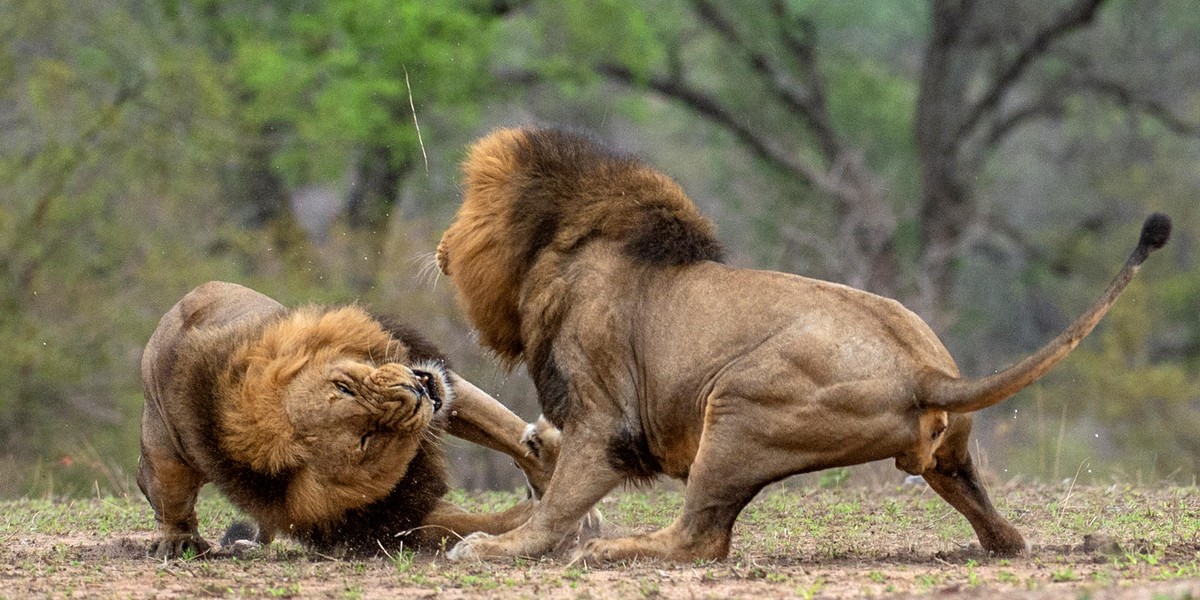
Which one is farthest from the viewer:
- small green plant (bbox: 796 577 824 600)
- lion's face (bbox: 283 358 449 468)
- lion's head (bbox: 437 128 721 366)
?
lion's head (bbox: 437 128 721 366)

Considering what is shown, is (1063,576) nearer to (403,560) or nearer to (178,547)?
(403,560)

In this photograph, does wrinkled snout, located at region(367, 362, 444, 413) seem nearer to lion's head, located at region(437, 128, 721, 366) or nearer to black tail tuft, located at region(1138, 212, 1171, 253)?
lion's head, located at region(437, 128, 721, 366)

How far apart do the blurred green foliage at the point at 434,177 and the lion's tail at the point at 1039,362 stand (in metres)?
3.26

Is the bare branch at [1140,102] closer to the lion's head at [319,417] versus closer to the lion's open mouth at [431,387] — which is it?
the lion's open mouth at [431,387]

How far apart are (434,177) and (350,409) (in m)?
15.6

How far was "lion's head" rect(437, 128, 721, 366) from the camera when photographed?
5105 mm

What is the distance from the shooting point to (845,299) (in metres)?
4.71

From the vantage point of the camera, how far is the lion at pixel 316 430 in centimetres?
470

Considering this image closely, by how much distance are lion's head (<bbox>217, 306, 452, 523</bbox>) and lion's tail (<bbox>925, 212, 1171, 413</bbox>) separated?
162 cm

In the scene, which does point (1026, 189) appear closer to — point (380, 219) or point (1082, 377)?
point (1082, 377)

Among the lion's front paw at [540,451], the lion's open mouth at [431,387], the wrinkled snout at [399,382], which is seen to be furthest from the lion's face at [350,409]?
the lion's front paw at [540,451]

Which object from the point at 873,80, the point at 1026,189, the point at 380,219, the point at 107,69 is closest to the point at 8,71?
the point at 107,69

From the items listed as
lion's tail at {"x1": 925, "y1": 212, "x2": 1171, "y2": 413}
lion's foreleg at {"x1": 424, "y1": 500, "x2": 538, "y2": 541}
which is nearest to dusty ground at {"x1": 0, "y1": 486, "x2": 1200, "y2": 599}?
lion's foreleg at {"x1": 424, "y1": 500, "x2": 538, "y2": 541}

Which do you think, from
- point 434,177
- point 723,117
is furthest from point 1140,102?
point 434,177
